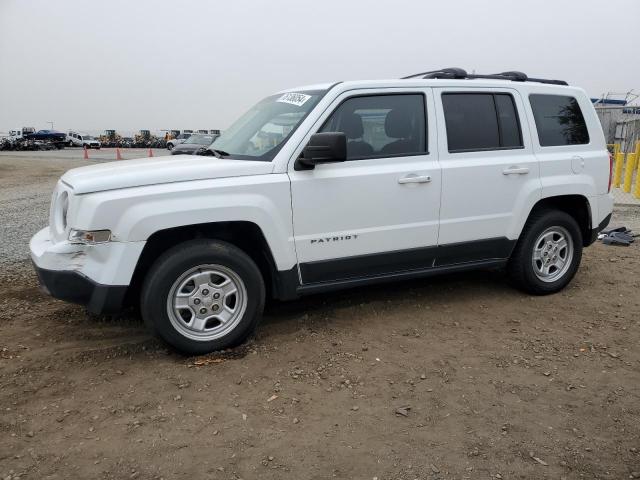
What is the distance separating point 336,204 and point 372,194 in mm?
309

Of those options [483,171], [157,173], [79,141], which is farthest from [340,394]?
[79,141]

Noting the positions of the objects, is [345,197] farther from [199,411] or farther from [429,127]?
[199,411]

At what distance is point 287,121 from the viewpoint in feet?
13.8

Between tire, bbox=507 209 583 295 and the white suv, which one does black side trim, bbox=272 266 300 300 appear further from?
tire, bbox=507 209 583 295

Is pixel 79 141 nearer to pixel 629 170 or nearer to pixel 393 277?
pixel 629 170

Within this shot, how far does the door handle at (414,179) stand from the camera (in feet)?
13.9

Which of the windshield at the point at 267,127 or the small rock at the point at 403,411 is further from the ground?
the windshield at the point at 267,127

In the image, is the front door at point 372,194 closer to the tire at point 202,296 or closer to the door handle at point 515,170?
the tire at point 202,296

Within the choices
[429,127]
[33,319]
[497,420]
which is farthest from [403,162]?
[33,319]

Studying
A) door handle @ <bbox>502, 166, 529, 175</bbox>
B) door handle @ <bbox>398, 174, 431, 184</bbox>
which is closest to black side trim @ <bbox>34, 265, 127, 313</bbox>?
door handle @ <bbox>398, 174, 431, 184</bbox>

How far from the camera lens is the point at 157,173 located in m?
3.64

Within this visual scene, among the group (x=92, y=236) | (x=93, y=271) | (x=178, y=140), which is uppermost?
(x=178, y=140)

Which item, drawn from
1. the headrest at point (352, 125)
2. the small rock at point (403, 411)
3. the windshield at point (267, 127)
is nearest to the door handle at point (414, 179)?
the headrest at point (352, 125)

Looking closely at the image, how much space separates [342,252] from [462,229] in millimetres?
1129
